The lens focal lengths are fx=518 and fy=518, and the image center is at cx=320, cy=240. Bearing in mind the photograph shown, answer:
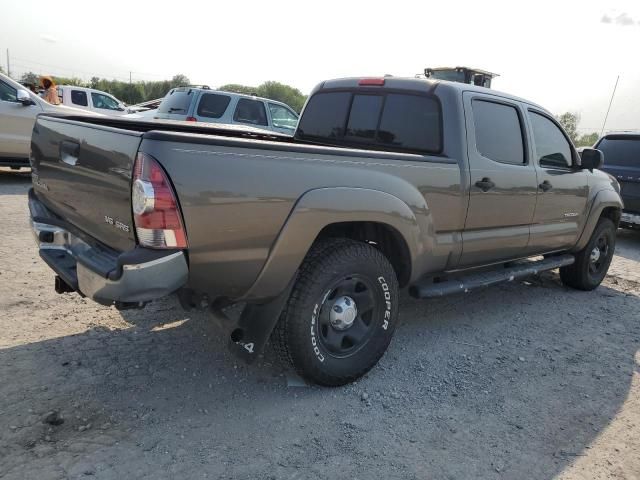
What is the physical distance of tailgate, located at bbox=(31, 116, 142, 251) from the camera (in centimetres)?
247

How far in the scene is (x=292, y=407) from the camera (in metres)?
3.00

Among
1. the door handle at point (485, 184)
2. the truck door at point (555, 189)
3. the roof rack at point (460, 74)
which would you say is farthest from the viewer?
the roof rack at point (460, 74)

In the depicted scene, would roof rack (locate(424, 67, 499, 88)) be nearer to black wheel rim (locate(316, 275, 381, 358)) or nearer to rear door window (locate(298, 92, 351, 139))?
rear door window (locate(298, 92, 351, 139))

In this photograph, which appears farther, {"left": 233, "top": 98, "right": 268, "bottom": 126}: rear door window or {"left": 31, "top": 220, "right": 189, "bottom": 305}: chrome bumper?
{"left": 233, "top": 98, "right": 268, "bottom": 126}: rear door window

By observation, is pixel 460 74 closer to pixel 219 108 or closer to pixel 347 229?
pixel 219 108

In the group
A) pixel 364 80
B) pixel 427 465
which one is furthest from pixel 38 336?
pixel 364 80

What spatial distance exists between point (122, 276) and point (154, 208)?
0.35 metres

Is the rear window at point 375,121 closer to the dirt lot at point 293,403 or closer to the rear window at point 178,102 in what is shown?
the dirt lot at point 293,403

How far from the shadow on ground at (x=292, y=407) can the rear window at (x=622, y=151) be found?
551 cm

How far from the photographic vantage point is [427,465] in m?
2.59

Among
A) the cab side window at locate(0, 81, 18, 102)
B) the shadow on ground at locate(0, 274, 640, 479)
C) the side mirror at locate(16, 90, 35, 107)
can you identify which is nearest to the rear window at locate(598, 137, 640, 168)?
the shadow on ground at locate(0, 274, 640, 479)

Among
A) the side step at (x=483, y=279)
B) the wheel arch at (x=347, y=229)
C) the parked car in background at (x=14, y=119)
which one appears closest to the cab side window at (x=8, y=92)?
the parked car in background at (x=14, y=119)

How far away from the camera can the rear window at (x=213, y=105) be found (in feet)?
35.6

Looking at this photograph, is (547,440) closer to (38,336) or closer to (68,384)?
(68,384)
